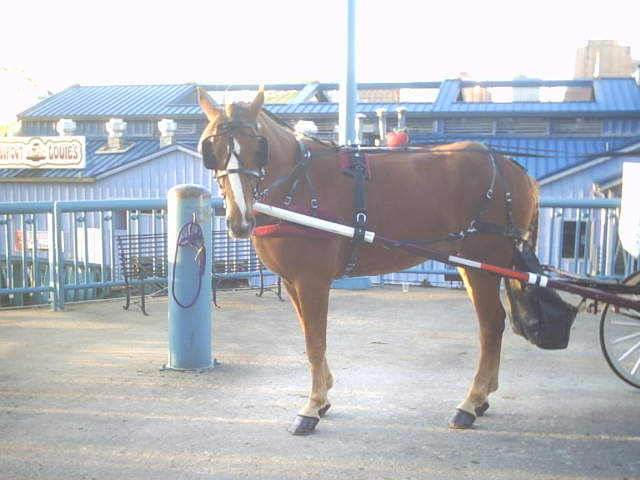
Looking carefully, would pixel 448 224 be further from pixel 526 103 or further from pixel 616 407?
pixel 526 103

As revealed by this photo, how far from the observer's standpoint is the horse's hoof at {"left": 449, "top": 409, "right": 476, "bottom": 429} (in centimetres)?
490

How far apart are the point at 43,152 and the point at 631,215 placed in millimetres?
27723

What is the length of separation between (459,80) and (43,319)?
87.0 ft

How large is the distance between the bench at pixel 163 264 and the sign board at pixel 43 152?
1980 cm

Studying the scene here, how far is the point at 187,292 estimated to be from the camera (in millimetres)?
6320

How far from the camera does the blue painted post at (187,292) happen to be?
631 cm

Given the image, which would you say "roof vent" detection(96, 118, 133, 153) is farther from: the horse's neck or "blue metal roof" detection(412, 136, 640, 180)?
the horse's neck

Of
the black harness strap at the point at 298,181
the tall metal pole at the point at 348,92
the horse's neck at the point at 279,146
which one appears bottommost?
the black harness strap at the point at 298,181

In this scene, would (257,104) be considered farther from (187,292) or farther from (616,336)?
(616,336)

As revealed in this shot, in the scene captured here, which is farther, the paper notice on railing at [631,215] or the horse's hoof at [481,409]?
Result: the paper notice on railing at [631,215]

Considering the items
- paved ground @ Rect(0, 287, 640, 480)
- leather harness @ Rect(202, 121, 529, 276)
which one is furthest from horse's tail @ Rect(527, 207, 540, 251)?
paved ground @ Rect(0, 287, 640, 480)

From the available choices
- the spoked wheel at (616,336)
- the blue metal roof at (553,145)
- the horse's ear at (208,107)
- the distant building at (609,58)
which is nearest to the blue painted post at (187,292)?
the horse's ear at (208,107)

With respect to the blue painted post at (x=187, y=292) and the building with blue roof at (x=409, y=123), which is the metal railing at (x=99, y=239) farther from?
the building with blue roof at (x=409, y=123)

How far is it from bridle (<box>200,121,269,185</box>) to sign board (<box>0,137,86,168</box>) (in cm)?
2551
